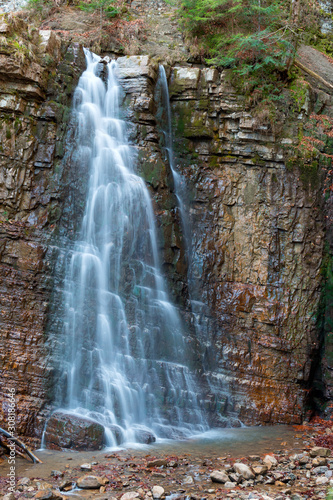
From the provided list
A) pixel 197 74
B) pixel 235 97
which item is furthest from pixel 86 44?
pixel 235 97

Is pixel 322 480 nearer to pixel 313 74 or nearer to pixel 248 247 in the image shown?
pixel 248 247

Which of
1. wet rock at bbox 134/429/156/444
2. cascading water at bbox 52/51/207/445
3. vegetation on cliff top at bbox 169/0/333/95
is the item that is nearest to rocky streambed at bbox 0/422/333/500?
wet rock at bbox 134/429/156/444

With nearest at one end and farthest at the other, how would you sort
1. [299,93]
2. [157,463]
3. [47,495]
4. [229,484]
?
1. [47,495]
2. [229,484]
3. [157,463]
4. [299,93]

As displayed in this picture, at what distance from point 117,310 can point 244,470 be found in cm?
445

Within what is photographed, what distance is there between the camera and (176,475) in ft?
20.9

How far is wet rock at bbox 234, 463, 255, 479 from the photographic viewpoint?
6.19m

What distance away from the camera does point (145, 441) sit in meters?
8.00

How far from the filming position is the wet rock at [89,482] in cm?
583

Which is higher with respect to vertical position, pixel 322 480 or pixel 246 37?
pixel 246 37

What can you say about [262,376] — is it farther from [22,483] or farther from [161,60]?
[161,60]

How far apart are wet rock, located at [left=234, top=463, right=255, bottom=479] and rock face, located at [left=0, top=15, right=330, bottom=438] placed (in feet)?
11.4

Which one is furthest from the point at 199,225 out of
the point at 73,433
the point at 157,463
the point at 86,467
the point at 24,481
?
the point at 24,481

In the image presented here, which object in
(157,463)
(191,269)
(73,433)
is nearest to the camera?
(157,463)

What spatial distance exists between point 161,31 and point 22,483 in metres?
14.5
